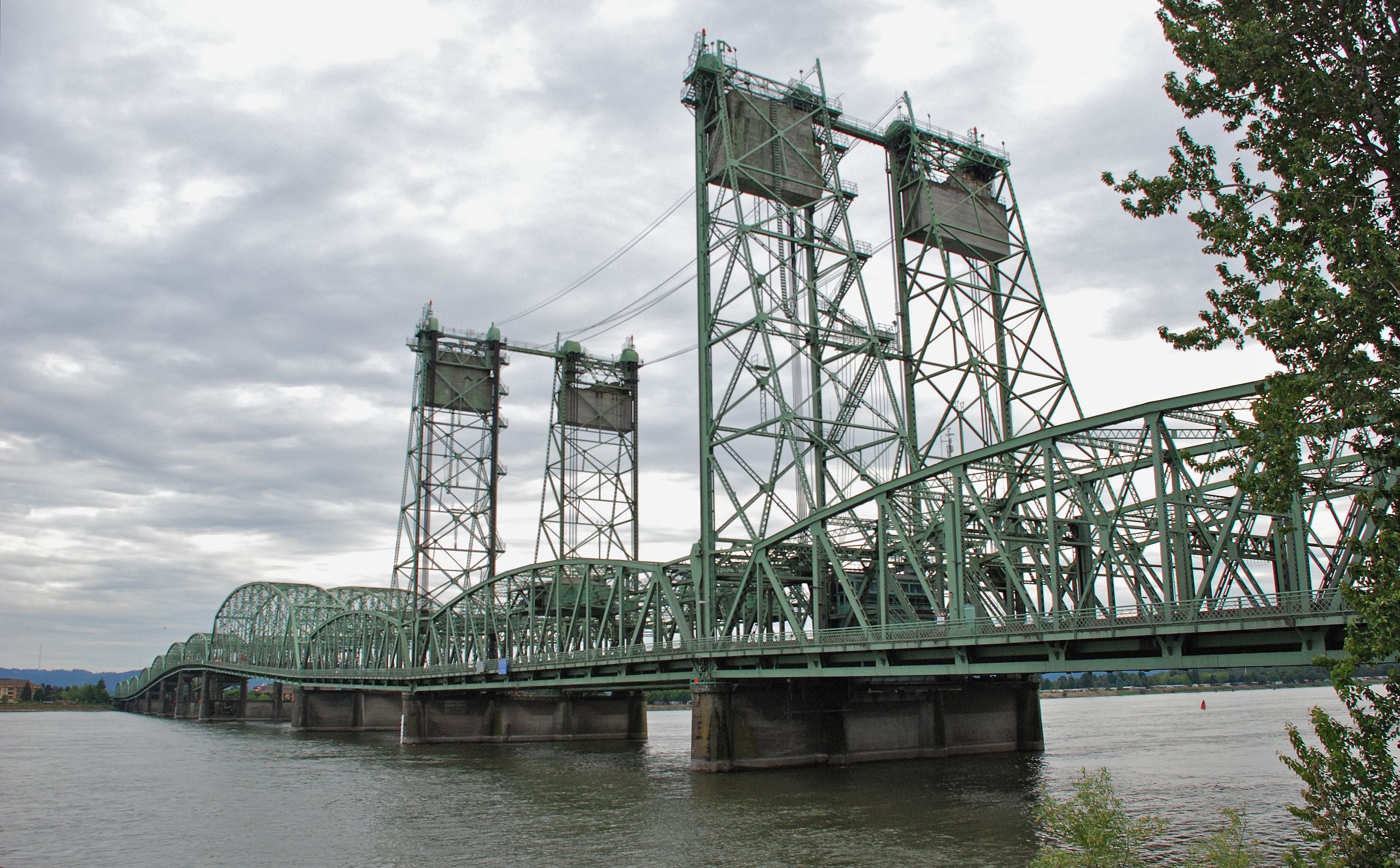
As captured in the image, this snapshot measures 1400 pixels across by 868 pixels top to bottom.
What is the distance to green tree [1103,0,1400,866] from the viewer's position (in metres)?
14.7

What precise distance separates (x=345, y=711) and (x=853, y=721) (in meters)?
68.0

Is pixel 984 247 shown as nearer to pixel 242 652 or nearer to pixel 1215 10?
pixel 1215 10

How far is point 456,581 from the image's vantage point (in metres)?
83.7

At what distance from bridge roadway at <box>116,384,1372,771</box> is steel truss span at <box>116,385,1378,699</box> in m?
0.13

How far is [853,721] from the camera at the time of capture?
1951 inches

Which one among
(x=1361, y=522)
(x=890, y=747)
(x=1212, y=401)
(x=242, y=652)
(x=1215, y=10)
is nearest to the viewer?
(x=1215, y=10)

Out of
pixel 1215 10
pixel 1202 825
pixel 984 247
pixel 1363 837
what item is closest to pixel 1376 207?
pixel 1215 10

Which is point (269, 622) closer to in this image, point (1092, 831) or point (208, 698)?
point (208, 698)

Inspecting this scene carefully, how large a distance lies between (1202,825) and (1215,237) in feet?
70.8

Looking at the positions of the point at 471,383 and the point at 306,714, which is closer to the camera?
the point at 471,383

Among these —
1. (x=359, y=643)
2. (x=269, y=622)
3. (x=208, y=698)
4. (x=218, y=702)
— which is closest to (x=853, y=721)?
(x=359, y=643)

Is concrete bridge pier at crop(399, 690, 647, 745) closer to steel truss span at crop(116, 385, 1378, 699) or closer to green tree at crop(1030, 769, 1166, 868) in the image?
steel truss span at crop(116, 385, 1378, 699)

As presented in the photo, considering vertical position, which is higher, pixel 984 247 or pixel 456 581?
pixel 984 247

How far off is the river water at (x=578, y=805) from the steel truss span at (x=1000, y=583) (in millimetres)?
4858
